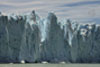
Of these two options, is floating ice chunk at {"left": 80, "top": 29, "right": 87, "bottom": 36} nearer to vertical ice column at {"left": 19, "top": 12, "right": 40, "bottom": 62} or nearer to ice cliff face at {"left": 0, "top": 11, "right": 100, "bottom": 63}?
ice cliff face at {"left": 0, "top": 11, "right": 100, "bottom": 63}

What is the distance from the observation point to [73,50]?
28.2 m

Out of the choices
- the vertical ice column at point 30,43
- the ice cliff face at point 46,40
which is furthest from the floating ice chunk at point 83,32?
the vertical ice column at point 30,43

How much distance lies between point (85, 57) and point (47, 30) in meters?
5.15

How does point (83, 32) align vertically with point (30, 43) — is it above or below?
above

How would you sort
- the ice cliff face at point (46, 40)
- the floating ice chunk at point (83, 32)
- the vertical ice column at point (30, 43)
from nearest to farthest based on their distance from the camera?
1. the ice cliff face at point (46, 40)
2. the vertical ice column at point (30, 43)
3. the floating ice chunk at point (83, 32)

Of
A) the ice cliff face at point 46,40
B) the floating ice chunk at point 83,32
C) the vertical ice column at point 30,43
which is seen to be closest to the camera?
the ice cliff face at point 46,40

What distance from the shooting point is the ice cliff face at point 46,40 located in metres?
24.4

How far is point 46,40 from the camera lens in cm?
2691

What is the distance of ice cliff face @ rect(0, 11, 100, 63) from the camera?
24422mm

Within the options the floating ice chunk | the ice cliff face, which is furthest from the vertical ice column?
the floating ice chunk

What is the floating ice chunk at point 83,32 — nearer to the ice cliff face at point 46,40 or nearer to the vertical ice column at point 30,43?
the ice cliff face at point 46,40

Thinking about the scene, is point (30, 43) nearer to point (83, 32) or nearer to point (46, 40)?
point (46, 40)

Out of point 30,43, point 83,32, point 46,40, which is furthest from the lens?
point 83,32

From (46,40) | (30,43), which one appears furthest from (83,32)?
(30,43)
